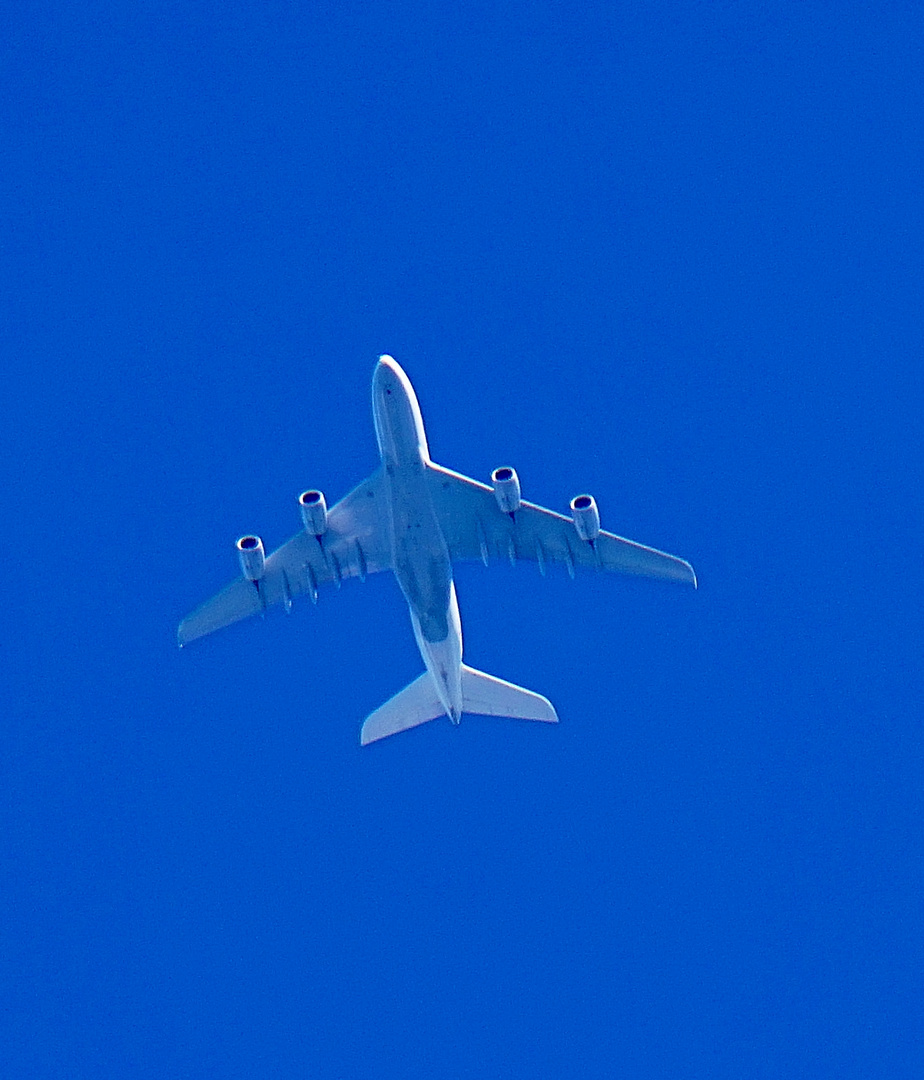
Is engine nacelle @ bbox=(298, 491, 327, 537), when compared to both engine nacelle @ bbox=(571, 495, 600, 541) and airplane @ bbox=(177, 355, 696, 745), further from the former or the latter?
engine nacelle @ bbox=(571, 495, 600, 541)

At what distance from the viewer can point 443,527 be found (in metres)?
48.2

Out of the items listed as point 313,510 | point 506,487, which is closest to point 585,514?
point 506,487

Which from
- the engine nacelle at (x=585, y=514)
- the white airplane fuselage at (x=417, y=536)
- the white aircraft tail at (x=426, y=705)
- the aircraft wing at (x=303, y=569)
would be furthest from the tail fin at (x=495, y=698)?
the engine nacelle at (x=585, y=514)

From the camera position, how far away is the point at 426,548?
46.7m

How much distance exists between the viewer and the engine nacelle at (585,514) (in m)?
47.1

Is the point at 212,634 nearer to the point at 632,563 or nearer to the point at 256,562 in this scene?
the point at 256,562

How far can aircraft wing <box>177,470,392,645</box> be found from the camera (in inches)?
1918

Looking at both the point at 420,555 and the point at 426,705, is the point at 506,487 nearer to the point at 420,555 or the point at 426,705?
the point at 420,555

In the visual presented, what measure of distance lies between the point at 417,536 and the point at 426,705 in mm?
7114

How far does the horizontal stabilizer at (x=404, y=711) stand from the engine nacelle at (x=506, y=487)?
6.77m

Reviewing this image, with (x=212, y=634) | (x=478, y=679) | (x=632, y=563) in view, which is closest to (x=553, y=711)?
(x=478, y=679)

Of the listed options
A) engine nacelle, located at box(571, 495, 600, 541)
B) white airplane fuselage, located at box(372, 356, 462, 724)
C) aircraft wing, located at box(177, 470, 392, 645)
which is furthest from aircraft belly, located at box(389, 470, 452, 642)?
engine nacelle, located at box(571, 495, 600, 541)

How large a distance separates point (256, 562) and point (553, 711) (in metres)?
10.2

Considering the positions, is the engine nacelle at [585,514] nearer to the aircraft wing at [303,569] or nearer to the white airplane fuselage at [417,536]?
the white airplane fuselage at [417,536]
